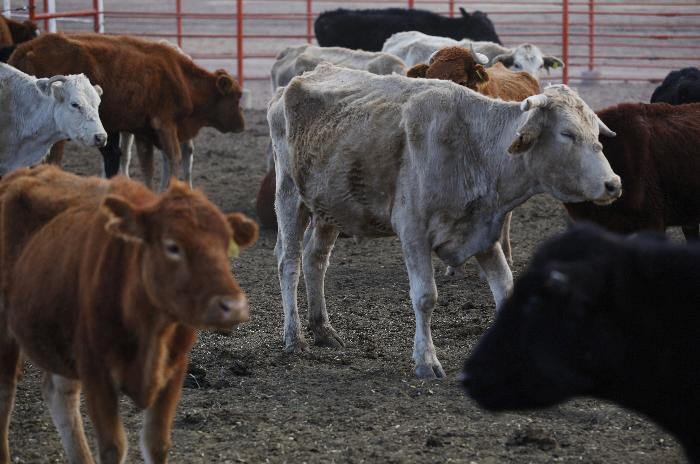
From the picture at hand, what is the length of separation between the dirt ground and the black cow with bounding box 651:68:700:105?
8.24 ft

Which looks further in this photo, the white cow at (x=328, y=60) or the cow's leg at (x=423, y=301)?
the white cow at (x=328, y=60)

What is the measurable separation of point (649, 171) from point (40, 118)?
5.11m

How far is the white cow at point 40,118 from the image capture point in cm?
980

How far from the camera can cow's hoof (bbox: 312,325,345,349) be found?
7.34m

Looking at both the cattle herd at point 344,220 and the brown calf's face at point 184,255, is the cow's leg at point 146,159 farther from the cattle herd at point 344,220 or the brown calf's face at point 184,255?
the brown calf's face at point 184,255

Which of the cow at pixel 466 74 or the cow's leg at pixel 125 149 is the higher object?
the cow at pixel 466 74

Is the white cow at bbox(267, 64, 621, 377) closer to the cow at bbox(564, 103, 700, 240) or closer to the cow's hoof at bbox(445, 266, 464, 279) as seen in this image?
the cow at bbox(564, 103, 700, 240)

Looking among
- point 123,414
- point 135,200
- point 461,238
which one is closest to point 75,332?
point 135,200

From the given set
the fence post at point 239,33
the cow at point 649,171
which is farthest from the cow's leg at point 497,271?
the fence post at point 239,33

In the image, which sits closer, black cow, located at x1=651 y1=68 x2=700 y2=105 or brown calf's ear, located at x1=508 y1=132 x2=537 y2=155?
brown calf's ear, located at x1=508 y1=132 x2=537 y2=155

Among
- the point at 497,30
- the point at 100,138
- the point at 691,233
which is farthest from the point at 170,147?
the point at 497,30

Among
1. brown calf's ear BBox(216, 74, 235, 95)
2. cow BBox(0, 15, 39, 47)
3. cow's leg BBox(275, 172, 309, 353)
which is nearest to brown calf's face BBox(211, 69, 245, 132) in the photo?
brown calf's ear BBox(216, 74, 235, 95)

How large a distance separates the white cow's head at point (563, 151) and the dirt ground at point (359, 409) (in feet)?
3.82

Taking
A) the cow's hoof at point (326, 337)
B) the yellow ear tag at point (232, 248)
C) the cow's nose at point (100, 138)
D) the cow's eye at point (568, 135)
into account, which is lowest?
the cow's hoof at point (326, 337)
